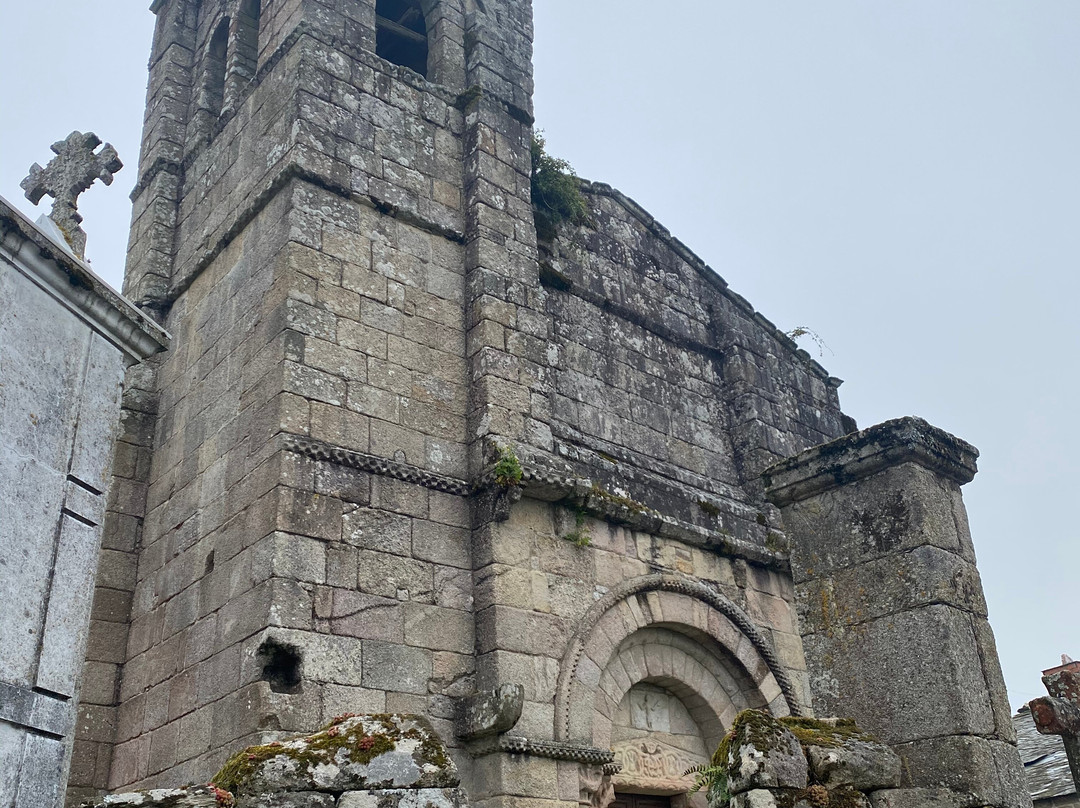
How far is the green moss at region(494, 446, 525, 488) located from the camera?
7.30 m

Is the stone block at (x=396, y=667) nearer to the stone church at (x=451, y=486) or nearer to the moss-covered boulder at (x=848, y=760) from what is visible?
the stone church at (x=451, y=486)

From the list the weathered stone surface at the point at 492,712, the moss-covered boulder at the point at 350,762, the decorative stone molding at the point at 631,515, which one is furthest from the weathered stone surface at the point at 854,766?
the decorative stone molding at the point at 631,515

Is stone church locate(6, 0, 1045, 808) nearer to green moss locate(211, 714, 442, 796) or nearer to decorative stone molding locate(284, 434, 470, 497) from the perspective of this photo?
decorative stone molding locate(284, 434, 470, 497)

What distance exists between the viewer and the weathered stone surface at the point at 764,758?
3.56 metres

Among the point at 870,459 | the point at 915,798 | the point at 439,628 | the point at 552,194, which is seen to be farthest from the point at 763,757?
the point at 552,194

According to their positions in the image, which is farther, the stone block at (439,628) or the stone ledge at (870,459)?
the stone block at (439,628)

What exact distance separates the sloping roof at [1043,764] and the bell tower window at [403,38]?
382 inches

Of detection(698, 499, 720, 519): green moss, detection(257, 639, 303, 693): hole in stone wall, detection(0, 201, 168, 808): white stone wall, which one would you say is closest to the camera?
detection(0, 201, 168, 808): white stone wall

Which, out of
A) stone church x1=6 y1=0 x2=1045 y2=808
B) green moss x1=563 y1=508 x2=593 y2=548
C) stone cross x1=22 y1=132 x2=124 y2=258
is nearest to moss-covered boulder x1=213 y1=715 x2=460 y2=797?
stone church x1=6 y1=0 x2=1045 y2=808

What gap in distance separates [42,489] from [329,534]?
8.00ft

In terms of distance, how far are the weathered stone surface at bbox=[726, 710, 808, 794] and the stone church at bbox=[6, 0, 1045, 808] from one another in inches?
36.5

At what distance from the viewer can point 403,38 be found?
10742mm

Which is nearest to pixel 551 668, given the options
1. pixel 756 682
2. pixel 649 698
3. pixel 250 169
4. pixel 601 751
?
pixel 601 751

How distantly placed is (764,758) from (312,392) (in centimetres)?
428
